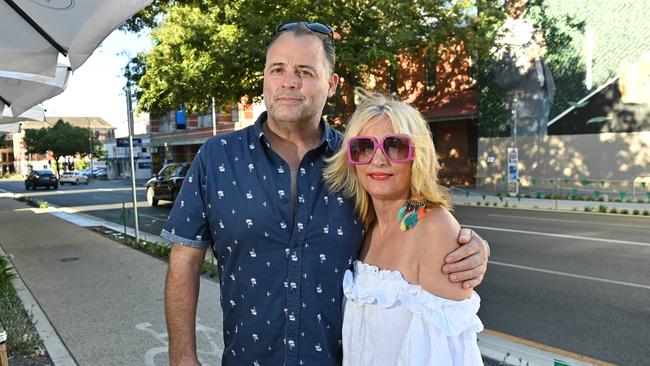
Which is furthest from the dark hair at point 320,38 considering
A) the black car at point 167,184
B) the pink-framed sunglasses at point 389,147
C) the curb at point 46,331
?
the black car at point 167,184

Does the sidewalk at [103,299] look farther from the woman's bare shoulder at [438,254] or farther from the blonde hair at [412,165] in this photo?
the woman's bare shoulder at [438,254]

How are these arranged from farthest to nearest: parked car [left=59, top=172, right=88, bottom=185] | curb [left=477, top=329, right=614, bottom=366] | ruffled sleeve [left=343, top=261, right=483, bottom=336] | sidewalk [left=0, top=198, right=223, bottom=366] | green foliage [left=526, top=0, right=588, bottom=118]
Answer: parked car [left=59, top=172, right=88, bottom=185]
green foliage [left=526, top=0, right=588, bottom=118]
sidewalk [left=0, top=198, right=223, bottom=366]
curb [left=477, top=329, right=614, bottom=366]
ruffled sleeve [left=343, top=261, right=483, bottom=336]

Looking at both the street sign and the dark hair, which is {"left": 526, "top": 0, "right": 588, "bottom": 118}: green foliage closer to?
the street sign

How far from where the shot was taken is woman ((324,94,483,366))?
170 centimetres

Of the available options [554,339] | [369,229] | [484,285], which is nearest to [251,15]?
A: [484,285]

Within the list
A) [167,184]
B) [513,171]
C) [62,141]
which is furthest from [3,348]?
[62,141]

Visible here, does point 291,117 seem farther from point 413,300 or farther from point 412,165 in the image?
point 413,300

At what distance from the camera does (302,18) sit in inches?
594

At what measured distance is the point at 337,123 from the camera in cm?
1967

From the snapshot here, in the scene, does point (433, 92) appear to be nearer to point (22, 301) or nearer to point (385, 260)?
point (22, 301)

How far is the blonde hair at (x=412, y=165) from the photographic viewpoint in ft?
6.21

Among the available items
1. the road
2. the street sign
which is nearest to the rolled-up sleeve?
the road

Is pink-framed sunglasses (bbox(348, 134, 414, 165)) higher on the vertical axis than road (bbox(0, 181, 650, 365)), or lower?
higher

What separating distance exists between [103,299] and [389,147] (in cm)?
526
